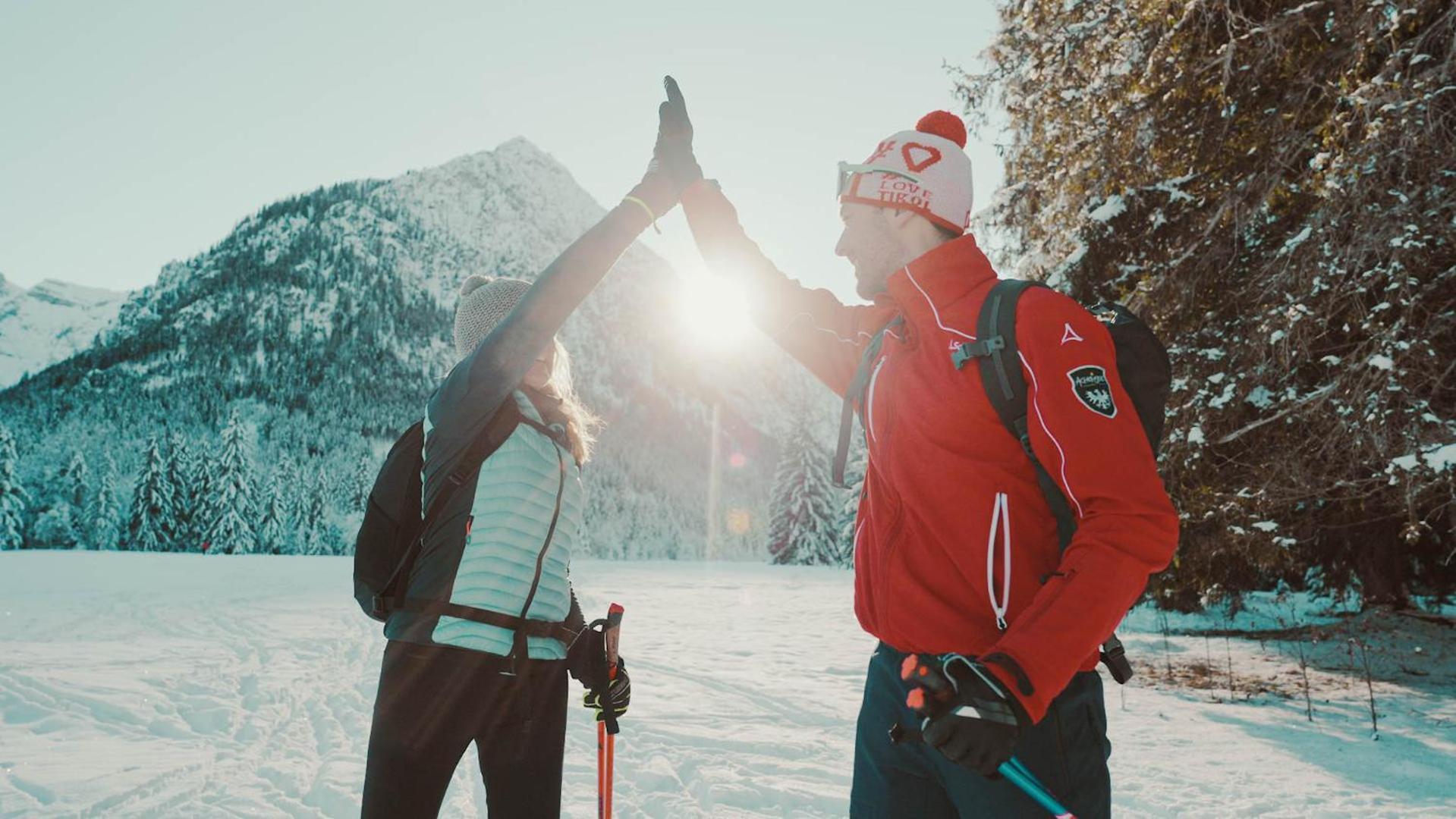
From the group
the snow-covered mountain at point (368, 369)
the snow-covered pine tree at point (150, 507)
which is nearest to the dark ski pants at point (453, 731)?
the snow-covered pine tree at point (150, 507)

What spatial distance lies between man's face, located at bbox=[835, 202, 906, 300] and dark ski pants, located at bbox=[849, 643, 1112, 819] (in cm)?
93

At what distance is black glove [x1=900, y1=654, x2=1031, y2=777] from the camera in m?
1.28

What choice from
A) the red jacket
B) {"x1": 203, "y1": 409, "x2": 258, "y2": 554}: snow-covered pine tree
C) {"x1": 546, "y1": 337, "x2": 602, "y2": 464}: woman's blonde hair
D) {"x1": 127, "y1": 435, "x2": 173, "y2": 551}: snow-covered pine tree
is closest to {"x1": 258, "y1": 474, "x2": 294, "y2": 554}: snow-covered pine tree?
{"x1": 203, "y1": 409, "x2": 258, "y2": 554}: snow-covered pine tree

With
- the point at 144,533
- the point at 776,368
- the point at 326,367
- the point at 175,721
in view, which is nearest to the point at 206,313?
the point at 326,367

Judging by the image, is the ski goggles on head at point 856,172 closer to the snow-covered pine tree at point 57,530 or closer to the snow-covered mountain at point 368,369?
the snow-covered mountain at point 368,369

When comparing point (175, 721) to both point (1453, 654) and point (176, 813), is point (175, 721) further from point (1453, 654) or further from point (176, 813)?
point (1453, 654)

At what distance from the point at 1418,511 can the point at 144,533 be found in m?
62.7

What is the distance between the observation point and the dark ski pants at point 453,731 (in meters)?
2.01

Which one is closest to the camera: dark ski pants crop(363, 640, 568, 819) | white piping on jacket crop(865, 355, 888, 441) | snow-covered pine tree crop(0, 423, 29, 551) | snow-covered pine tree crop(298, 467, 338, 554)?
white piping on jacket crop(865, 355, 888, 441)

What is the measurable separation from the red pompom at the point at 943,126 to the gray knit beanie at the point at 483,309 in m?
1.31

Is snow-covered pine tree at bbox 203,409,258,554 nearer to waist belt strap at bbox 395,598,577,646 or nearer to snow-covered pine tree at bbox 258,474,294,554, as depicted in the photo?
snow-covered pine tree at bbox 258,474,294,554

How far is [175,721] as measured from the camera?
19.9 ft

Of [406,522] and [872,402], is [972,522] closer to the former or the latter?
[872,402]

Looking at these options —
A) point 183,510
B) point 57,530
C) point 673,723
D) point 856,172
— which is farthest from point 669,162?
point 57,530
